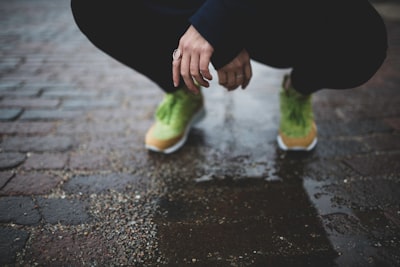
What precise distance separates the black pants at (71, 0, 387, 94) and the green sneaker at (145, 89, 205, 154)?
0.77 feet

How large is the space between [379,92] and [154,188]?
6.15 ft

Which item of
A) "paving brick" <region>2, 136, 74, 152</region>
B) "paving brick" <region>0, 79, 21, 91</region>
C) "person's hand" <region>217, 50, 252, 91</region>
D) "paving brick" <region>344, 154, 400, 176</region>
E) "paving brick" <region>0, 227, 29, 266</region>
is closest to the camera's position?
"paving brick" <region>0, 227, 29, 266</region>

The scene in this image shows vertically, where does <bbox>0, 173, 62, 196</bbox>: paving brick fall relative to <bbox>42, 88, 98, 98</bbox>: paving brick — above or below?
above

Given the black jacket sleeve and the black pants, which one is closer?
the black jacket sleeve

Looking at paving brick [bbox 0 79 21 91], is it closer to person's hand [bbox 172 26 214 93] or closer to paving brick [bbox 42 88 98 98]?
paving brick [bbox 42 88 98 98]

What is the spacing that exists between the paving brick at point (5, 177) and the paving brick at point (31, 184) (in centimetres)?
2

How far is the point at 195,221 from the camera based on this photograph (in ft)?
3.72

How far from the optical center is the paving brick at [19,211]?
3.64 feet

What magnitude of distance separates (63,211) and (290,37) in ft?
3.85

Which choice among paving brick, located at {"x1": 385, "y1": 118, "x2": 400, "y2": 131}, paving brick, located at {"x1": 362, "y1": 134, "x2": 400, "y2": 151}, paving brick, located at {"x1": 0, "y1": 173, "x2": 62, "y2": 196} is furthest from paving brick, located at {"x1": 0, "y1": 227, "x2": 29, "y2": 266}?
paving brick, located at {"x1": 385, "y1": 118, "x2": 400, "y2": 131}

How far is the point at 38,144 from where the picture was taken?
1.59 m

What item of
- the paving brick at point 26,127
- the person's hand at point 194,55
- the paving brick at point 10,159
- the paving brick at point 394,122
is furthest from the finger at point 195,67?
the paving brick at point 394,122

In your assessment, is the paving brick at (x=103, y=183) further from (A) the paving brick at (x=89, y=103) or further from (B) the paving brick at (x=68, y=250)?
(A) the paving brick at (x=89, y=103)

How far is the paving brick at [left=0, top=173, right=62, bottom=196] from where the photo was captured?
4.11ft
